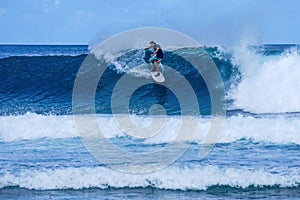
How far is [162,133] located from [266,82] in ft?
21.8

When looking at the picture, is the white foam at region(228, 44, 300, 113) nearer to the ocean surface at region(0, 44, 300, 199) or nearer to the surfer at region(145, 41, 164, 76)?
the ocean surface at region(0, 44, 300, 199)

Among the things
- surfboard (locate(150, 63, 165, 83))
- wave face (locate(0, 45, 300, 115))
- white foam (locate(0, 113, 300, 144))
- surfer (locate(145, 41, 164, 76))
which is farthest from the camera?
surfboard (locate(150, 63, 165, 83))

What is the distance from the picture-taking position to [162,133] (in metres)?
A: 11.5

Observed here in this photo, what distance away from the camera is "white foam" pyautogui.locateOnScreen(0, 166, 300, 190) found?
789cm

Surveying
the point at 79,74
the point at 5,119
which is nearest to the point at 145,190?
the point at 5,119

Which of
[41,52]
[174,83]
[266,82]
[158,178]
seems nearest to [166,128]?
[158,178]

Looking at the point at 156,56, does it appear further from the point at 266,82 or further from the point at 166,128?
the point at 166,128

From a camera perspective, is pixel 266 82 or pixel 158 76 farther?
pixel 158 76

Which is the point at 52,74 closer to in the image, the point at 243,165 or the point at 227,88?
the point at 227,88

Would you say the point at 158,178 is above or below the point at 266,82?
below

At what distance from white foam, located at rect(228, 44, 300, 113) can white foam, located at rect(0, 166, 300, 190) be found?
6505 millimetres

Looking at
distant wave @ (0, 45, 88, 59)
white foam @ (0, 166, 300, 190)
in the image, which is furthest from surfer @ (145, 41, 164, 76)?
distant wave @ (0, 45, 88, 59)

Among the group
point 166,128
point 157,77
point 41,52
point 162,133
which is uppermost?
point 41,52

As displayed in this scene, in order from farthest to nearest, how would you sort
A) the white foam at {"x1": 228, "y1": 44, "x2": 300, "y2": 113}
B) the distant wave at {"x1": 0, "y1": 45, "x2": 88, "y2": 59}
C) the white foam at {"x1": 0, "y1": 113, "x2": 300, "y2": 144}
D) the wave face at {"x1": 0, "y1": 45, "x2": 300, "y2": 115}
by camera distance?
the distant wave at {"x1": 0, "y1": 45, "x2": 88, "y2": 59}
the wave face at {"x1": 0, "y1": 45, "x2": 300, "y2": 115}
the white foam at {"x1": 228, "y1": 44, "x2": 300, "y2": 113}
the white foam at {"x1": 0, "y1": 113, "x2": 300, "y2": 144}
